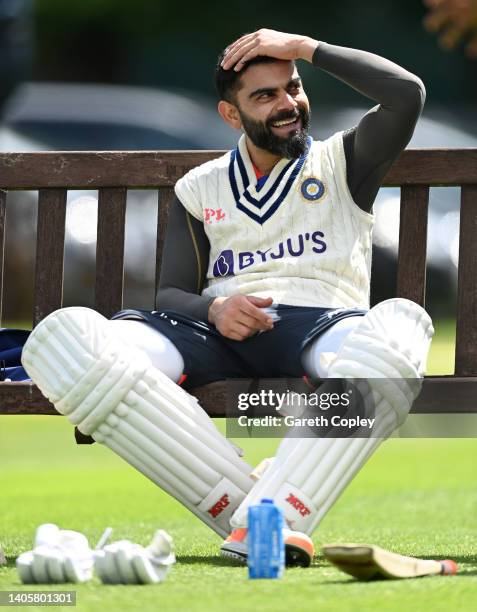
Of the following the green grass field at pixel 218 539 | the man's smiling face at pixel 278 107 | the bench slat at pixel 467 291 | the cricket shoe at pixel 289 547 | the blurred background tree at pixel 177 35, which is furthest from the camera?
the blurred background tree at pixel 177 35

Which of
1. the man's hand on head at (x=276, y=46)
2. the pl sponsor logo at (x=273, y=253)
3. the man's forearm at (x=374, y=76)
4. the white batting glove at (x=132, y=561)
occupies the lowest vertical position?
the white batting glove at (x=132, y=561)

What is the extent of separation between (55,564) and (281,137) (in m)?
1.55

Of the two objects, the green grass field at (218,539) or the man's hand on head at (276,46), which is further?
the man's hand on head at (276,46)

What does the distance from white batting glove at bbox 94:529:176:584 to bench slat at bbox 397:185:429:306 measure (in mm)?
1657

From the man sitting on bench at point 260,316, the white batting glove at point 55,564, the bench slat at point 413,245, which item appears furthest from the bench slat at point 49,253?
the white batting glove at point 55,564

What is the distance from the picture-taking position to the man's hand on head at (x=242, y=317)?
4.46m

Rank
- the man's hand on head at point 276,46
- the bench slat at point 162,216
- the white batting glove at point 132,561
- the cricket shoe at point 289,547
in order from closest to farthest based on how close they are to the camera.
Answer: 1. the white batting glove at point 132,561
2. the cricket shoe at point 289,547
3. the man's hand on head at point 276,46
4. the bench slat at point 162,216

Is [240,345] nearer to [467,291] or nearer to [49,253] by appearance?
[467,291]

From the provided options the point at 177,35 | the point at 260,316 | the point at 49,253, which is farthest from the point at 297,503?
the point at 177,35

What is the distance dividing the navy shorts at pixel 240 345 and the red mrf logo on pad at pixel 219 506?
434mm

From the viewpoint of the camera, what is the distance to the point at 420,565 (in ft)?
12.5

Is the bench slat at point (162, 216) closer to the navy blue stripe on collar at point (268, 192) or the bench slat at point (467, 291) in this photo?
the navy blue stripe on collar at point (268, 192)

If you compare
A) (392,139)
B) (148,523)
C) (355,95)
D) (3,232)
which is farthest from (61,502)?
(355,95)

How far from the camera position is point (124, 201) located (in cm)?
524
